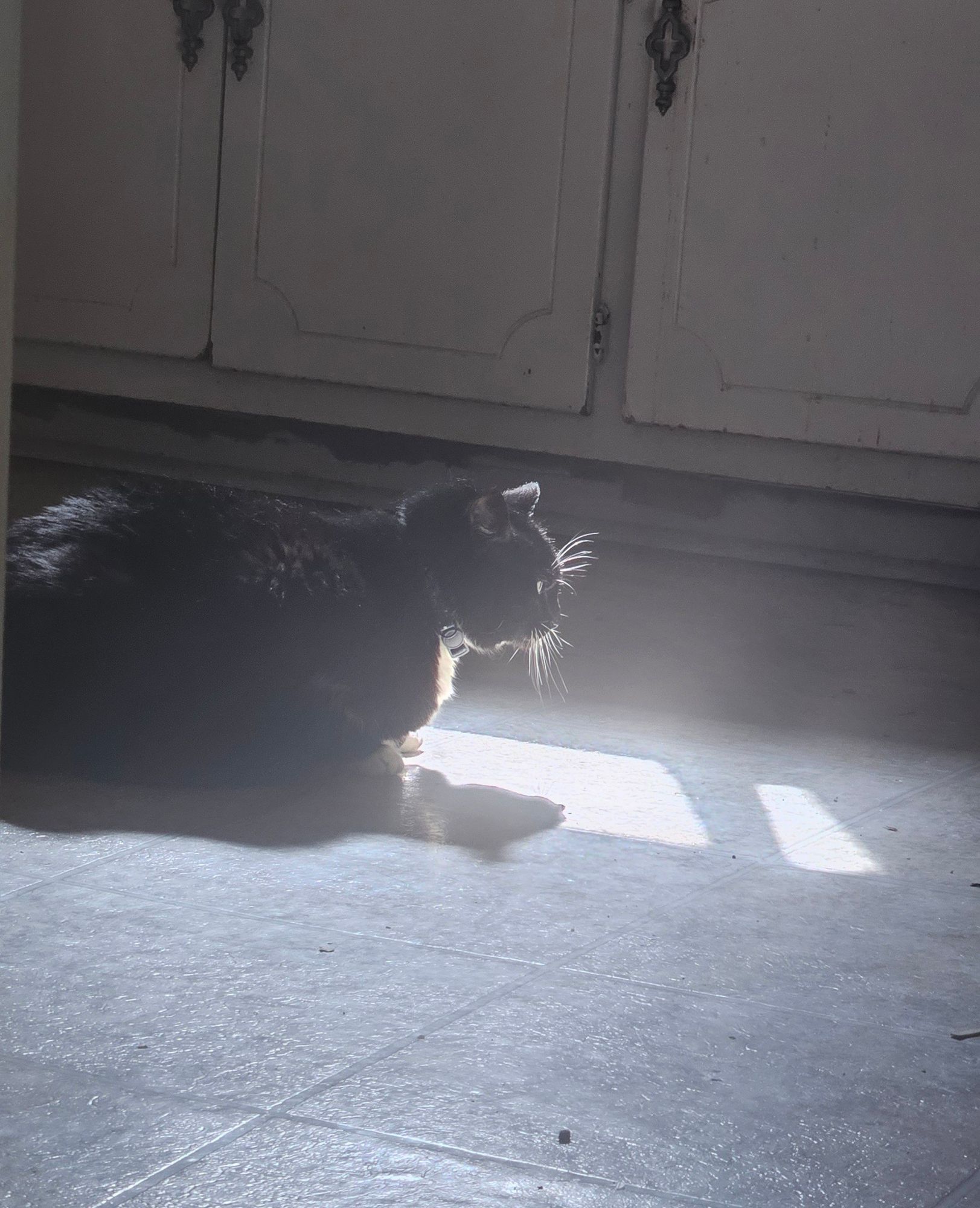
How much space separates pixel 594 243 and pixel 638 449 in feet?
1.92

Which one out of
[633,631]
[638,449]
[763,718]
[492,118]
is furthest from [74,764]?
[492,118]

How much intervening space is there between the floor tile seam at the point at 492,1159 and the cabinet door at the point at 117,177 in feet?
11.8

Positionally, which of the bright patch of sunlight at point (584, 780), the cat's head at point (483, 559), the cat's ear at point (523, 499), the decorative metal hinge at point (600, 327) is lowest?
the bright patch of sunlight at point (584, 780)

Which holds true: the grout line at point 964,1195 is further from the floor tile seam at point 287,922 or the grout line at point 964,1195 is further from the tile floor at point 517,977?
the floor tile seam at point 287,922

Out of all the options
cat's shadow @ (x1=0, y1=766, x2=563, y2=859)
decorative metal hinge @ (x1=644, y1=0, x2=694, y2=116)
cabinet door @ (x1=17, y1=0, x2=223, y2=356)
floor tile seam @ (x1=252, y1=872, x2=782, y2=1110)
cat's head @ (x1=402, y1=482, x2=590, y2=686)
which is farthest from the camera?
cabinet door @ (x1=17, y1=0, x2=223, y2=356)

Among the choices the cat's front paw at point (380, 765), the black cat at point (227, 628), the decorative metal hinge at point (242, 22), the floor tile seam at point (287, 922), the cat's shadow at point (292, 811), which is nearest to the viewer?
the floor tile seam at point (287, 922)

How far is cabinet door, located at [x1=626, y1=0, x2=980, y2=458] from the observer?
3783 millimetres

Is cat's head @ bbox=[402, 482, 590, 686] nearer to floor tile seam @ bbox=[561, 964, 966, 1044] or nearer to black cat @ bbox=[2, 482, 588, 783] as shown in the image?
black cat @ bbox=[2, 482, 588, 783]

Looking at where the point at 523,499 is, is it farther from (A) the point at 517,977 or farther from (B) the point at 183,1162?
(B) the point at 183,1162

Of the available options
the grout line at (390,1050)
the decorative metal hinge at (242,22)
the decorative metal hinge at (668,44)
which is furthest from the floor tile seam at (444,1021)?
the decorative metal hinge at (242,22)

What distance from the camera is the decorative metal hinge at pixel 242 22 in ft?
14.3

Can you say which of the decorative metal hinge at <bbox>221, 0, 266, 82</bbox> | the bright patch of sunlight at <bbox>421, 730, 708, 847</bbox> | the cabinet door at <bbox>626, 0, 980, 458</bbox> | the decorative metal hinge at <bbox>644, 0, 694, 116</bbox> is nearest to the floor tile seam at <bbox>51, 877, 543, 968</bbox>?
the bright patch of sunlight at <bbox>421, 730, 708, 847</bbox>

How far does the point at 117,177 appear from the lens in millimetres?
4621

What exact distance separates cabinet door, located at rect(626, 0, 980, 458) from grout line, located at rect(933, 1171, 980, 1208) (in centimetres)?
288
